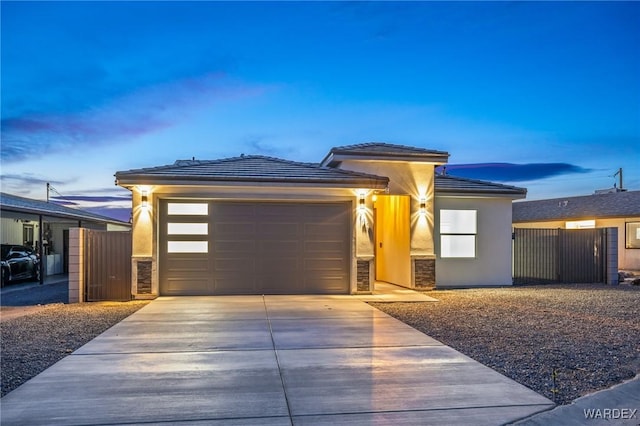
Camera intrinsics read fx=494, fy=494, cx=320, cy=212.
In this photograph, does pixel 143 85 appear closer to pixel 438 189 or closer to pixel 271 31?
pixel 271 31

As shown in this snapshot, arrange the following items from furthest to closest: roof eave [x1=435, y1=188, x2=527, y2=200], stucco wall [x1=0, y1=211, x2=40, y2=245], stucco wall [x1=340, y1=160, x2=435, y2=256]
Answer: stucco wall [x1=0, y1=211, x2=40, y2=245] → roof eave [x1=435, y1=188, x2=527, y2=200] → stucco wall [x1=340, y1=160, x2=435, y2=256]

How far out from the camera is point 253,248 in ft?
43.7

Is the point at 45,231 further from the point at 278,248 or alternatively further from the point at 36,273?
the point at 278,248

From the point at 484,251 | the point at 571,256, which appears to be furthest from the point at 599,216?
the point at 484,251

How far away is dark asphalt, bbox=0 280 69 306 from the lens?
1295 cm

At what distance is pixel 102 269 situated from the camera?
495 inches

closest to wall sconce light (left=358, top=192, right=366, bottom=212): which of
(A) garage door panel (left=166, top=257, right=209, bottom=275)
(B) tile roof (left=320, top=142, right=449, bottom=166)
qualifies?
(B) tile roof (left=320, top=142, right=449, bottom=166)

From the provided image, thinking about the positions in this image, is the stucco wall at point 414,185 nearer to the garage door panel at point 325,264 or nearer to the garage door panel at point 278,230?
the garage door panel at point 325,264

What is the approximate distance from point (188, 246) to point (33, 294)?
214 inches

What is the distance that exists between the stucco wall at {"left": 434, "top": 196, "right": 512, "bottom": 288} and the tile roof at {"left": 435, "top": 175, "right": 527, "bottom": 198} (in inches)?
10.5

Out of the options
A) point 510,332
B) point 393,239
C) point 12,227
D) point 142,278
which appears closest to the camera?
point 510,332

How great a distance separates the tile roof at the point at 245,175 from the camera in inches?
492

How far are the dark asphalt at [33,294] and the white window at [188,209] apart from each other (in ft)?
11.6

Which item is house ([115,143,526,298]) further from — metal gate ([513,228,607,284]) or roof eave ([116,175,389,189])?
metal gate ([513,228,607,284])
